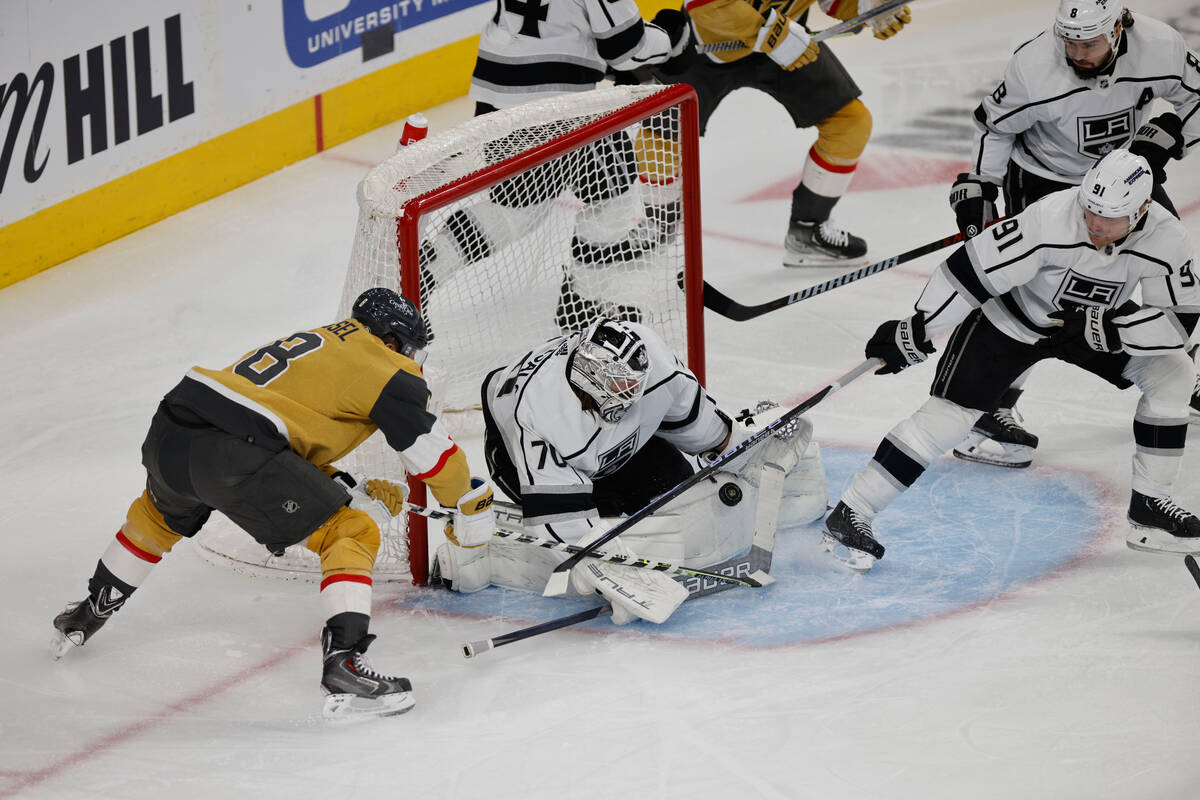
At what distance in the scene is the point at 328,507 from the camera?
10.0 ft

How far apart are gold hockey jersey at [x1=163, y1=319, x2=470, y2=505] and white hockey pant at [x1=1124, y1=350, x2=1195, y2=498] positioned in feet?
4.99

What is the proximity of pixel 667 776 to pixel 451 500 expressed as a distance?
2.19ft

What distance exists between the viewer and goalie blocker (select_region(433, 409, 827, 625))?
11.1ft

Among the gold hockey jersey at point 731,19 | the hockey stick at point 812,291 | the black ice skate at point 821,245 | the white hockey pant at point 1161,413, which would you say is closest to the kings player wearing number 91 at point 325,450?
the hockey stick at point 812,291

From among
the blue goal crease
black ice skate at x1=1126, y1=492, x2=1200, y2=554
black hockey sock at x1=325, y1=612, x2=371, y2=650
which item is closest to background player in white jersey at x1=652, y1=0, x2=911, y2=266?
the blue goal crease

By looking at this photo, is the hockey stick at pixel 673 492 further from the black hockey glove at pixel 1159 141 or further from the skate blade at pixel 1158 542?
the black hockey glove at pixel 1159 141

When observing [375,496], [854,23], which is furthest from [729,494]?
[854,23]

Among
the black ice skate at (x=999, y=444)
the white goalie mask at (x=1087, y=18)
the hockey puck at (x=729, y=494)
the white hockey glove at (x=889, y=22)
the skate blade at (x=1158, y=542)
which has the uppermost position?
the white goalie mask at (x=1087, y=18)

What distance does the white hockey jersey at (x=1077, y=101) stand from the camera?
3.89m

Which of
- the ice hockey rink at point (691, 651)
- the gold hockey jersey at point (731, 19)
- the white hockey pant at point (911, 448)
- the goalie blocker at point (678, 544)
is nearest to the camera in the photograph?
the ice hockey rink at point (691, 651)

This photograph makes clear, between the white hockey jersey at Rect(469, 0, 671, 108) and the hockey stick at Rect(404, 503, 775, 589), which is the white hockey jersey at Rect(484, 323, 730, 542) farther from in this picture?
the white hockey jersey at Rect(469, 0, 671, 108)

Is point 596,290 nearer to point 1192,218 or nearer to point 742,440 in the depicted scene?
point 742,440

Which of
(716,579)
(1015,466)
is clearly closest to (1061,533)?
(1015,466)

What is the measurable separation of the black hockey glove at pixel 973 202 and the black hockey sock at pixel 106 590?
2098 mm
